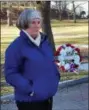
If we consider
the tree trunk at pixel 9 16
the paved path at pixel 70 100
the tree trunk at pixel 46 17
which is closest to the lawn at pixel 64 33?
the tree trunk at pixel 9 16

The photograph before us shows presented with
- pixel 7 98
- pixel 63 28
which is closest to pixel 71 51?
pixel 7 98

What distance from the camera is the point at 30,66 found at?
3451mm

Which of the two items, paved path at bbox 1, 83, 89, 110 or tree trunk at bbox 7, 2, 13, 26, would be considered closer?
paved path at bbox 1, 83, 89, 110

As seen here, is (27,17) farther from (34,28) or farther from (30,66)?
(30,66)

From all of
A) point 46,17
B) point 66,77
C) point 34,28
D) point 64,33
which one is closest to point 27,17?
Answer: point 34,28

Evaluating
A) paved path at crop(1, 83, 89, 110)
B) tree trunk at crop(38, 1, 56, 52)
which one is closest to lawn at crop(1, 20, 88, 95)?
tree trunk at crop(38, 1, 56, 52)

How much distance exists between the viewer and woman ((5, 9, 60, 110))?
135 inches

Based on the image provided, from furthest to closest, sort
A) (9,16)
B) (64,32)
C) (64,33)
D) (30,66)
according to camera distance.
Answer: (64,33), (64,32), (9,16), (30,66)

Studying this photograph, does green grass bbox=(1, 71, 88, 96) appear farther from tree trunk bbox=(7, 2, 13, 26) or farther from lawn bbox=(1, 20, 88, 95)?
tree trunk bbox=(7, 2, 13, 26)

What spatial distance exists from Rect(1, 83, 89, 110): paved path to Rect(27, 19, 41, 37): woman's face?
3381 mm

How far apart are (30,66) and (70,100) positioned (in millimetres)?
4054

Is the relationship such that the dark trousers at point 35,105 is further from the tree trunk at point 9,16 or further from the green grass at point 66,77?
the tree trunk at point 9,16

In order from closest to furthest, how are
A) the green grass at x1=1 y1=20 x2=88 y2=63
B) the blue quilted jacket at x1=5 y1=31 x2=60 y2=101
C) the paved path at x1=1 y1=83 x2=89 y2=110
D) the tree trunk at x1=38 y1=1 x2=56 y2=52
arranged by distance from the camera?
1. the blue quilted jacket at x1=5 y1=31 x2=60 y2=101
2. the paved path at x1=1 y1=83 x2=89 y2=110
3. the tree trunk at x1=38 y1=1 x2=56 y2=52
4. the green grass at x1=1 y1=20 x2=88 y2=63

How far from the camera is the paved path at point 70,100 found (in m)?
6.85
